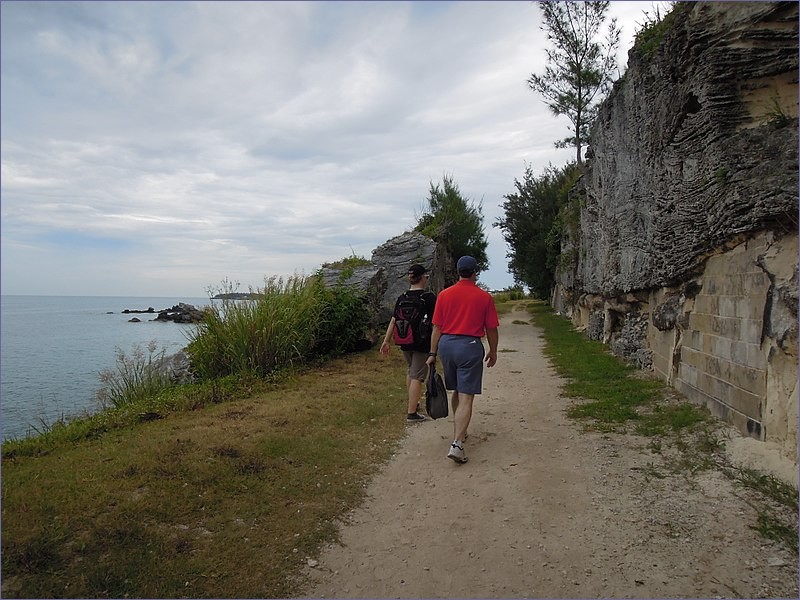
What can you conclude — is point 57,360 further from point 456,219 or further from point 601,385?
point 456,219

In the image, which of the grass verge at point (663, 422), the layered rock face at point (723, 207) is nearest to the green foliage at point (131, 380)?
the grass verge at point (663, 422)

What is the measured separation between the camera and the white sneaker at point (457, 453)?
5371 mm

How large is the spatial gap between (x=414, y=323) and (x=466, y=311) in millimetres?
1205

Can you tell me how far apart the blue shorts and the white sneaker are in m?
0.54

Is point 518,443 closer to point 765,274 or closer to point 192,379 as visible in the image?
point 765,274

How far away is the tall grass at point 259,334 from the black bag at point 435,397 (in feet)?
14.4

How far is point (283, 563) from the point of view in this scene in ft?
11.7

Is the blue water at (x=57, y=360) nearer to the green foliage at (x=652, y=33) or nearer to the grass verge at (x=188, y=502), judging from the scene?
the grass verge at (x=188, y=502)

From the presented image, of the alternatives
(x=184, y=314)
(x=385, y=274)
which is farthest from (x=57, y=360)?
(x=385, y=274)

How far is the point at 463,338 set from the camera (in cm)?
557

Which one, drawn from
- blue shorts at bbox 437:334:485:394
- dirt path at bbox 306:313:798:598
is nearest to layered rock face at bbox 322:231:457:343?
blue shorts at bbox 437:334:485:394

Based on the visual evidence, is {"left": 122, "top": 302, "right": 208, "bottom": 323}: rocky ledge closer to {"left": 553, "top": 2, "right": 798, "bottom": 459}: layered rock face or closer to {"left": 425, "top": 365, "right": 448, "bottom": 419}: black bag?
{"left": 425, "top": 365, "right": 448, "bottom": 419}: black bag

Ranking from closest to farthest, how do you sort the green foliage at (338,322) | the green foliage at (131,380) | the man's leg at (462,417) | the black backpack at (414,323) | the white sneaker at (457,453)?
the white sneaker at (457,453) < the man's leg at (462,417) < the black backpack at (414,323) < the green foliage at (131,380) < the green foliage at (338,322)

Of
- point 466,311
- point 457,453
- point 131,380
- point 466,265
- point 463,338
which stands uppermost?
point 466,265
